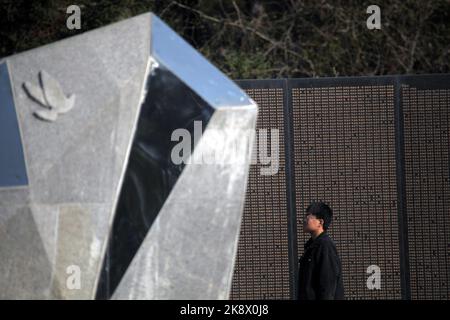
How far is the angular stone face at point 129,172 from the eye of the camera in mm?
6066

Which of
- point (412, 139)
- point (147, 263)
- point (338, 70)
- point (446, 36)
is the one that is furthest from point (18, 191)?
point (446, 36)

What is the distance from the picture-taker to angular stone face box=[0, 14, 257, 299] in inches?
239

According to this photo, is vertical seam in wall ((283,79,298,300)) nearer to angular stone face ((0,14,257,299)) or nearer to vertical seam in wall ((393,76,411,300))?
vertical seam in wall ((393,76,411,300))

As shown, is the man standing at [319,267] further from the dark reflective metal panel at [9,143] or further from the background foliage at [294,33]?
the background foliage at [294,33]

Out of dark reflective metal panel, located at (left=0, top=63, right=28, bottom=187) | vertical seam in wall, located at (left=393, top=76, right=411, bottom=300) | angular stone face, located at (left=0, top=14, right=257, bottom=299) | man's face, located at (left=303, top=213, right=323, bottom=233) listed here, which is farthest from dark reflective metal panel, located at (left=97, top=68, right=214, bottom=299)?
vertical seam in wall, located at (left=393, top=76, right=411, bottom=300)

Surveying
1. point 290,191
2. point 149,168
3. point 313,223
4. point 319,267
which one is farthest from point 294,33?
point 149,168

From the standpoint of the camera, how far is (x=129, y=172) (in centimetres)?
607

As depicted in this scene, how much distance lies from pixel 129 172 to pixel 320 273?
178 cm

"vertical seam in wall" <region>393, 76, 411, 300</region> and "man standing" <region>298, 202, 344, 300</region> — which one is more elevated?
"vertical seam in wall" <region>393, 76, 411, 300</region>

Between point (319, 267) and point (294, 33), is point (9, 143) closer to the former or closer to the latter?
point (319, 267)

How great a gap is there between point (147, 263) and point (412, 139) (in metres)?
4.23

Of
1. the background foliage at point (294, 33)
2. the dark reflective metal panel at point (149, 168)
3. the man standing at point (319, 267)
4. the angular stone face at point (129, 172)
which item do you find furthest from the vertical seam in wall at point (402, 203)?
the background foliage at point (294, 33)
